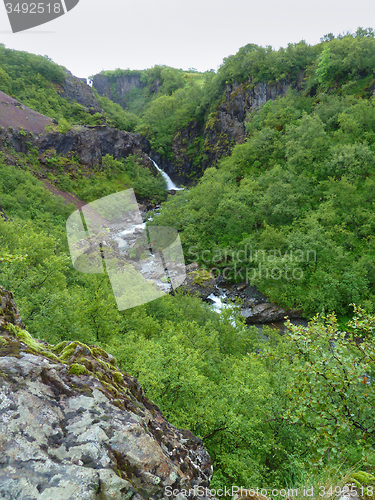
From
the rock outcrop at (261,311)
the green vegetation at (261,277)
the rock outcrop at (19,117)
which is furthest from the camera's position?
the rock outcrop at (19,117)

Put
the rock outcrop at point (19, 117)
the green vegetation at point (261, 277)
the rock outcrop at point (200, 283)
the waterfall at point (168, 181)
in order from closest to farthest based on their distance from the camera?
the green vegetation at point (261, 277)
the rock outcrop at point (200, 283)
the rock outcrop at point (19, 117)
the waterfall at point (168, 181)

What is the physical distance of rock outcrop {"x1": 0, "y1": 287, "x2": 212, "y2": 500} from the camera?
3.11m

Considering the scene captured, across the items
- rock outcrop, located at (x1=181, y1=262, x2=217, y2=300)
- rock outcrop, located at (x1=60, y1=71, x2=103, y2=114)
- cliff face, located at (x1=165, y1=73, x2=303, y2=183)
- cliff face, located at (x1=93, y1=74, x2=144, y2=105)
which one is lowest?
rock outcrop, located at (x1=181, y1=262, x2=217, y2=300)

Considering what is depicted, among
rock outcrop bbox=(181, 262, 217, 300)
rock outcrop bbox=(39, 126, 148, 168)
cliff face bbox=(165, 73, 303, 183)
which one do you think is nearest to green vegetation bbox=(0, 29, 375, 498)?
rock outcrop bbox=(181, 262, 217, 300)

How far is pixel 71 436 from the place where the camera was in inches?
146

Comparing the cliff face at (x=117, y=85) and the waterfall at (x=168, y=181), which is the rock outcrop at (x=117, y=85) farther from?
the waterfall at (x=168, y=181)

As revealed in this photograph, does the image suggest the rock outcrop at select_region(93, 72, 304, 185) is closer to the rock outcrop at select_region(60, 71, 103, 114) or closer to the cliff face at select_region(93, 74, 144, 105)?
the rock outcrop at select_region(60, 71, 103, 114)

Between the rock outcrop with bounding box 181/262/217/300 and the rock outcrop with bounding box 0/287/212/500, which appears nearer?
the rock outcrop with bounding box 0/287/212/500

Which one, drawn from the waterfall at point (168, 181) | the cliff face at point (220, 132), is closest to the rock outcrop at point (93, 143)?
the waterfall at point (168, 181)

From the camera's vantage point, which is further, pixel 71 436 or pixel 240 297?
pixel 240 297

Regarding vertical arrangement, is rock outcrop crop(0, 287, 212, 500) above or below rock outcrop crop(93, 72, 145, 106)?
below

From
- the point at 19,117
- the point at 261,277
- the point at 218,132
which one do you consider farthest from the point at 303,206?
the point at 19,117

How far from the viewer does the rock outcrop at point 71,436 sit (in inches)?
122

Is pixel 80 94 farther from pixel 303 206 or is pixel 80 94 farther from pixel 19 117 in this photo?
pixel 303 206
